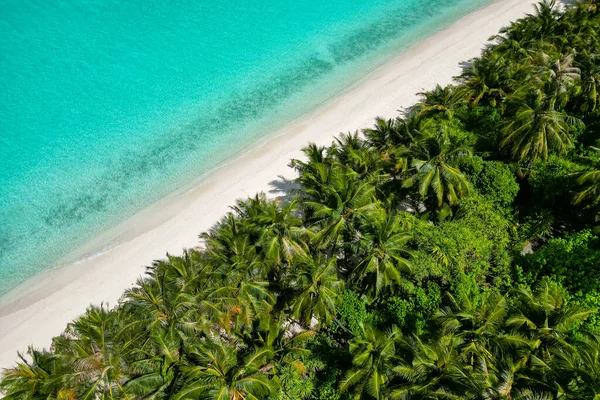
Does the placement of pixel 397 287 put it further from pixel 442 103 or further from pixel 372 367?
pixel 442 103

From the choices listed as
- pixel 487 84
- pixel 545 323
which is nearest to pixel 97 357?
pixel 545 323

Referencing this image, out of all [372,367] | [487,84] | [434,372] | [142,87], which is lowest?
[434,372]

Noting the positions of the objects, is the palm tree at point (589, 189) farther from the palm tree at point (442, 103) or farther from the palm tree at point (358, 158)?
the palm tree at point (358, 158)

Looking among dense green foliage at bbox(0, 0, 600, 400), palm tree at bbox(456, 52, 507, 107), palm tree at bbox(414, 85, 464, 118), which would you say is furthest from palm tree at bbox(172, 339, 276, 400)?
palm tree at bbox(456, 52, 507, 107)

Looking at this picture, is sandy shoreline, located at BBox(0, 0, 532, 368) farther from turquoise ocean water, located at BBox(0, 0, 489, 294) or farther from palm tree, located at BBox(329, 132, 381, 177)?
palm tree, located at BBox(329, 132, 381, 177)

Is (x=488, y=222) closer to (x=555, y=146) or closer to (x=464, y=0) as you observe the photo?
(x=555, y=146)

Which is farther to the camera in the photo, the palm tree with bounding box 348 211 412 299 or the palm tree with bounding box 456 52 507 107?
the palm tree with bounding box 456 52 507 107
